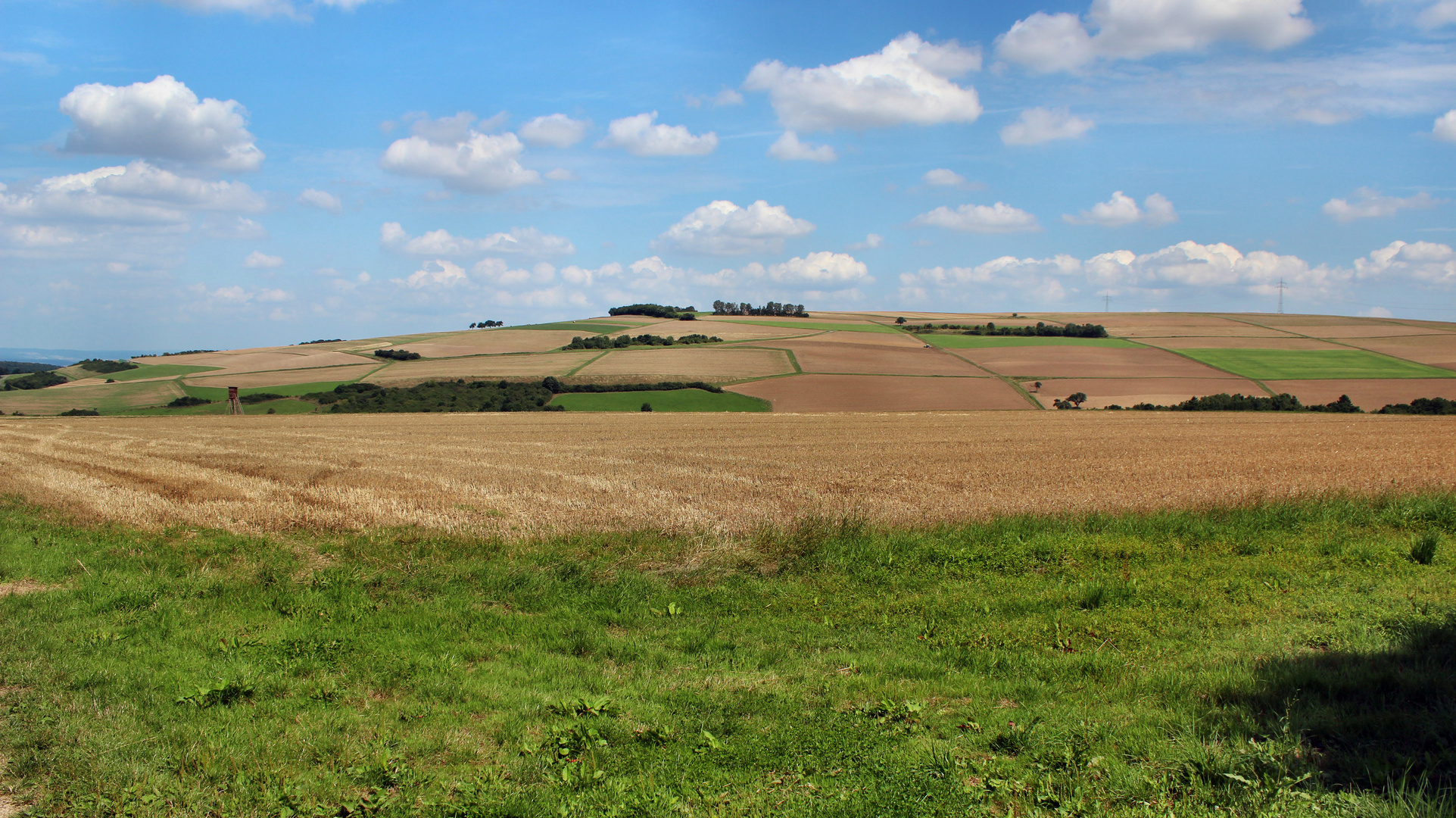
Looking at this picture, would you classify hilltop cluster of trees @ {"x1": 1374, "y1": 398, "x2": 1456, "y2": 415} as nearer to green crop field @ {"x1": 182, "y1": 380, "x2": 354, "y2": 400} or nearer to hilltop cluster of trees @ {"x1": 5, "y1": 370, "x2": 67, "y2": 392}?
green crop field @ {"x1": 182, "y1": 380, "x2": 354, "y2": 400}

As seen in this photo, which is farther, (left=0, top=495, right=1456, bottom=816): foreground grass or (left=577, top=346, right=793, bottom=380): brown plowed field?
(left=577, top=346, right=793, bottom=380): brown plowed field

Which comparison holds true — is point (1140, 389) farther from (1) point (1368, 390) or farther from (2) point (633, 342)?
(2) point (633, 342)

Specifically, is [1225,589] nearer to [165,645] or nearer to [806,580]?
[806,580]

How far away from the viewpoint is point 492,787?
182 inches

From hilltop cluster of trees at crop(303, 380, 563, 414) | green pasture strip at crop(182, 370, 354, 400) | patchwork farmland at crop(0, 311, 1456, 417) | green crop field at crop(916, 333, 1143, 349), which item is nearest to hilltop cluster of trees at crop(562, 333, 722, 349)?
patchwork farmland at crop(0, 311, 1456, 417)

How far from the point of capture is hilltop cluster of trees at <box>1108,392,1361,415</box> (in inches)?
1970

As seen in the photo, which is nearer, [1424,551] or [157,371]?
[1424,551]

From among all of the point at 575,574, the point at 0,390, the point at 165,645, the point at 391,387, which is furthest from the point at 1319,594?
the point at 0,390

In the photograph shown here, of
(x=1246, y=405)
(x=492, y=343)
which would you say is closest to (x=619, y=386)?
(x=492, y=343)

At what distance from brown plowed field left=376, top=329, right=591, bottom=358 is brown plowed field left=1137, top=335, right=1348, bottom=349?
67.7 meters

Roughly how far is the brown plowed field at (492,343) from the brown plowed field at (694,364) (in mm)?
14694

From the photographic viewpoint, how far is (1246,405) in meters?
51.0

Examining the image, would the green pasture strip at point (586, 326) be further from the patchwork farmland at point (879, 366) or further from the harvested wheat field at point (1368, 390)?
the harvested wheat field at point (1368, 390)

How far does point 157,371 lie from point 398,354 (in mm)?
22692
